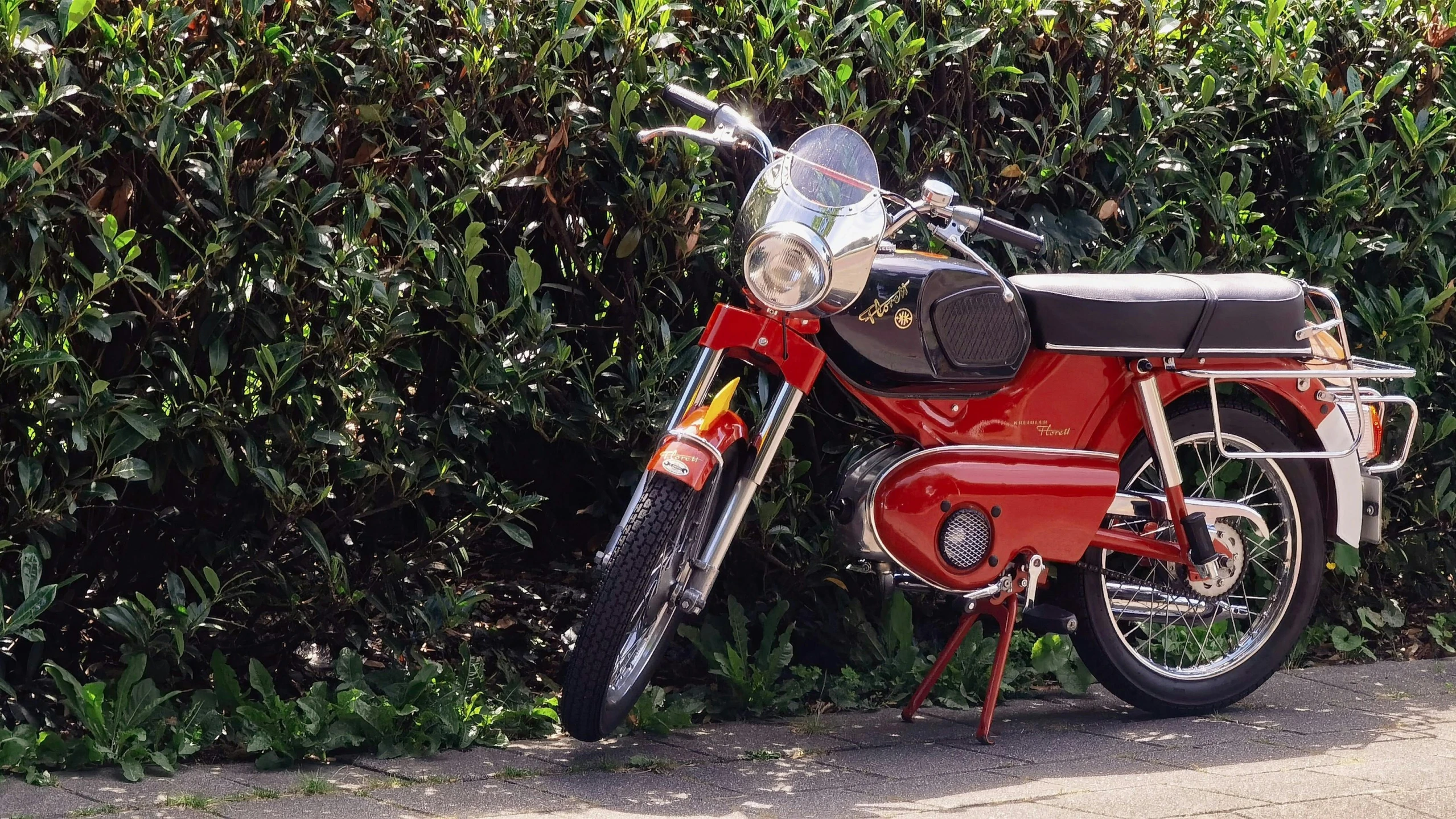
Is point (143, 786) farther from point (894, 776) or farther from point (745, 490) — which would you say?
point (894, 776)

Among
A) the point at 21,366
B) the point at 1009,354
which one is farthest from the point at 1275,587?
the point at 21,366

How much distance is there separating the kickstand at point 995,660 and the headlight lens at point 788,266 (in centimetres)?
105

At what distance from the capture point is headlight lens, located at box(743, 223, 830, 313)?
3740 millimetres

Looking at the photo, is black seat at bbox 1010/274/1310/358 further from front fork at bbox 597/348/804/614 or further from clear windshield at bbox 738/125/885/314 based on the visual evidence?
front fork at bbox 597/348/804/614

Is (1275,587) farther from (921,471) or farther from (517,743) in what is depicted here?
(517,743)

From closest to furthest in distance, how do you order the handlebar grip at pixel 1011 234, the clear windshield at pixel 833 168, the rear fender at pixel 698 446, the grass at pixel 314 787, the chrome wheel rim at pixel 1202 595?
1. the grass at pixel 314 787
2. the rear fender at pixel 698 446
3. the clear windshield at pixel 833 168
4. the handlebar grip at pixel 1011 234
5. the chrome wheel rim at pixel 1202 595

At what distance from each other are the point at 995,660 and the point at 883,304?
1.09 m

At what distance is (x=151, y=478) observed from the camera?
151 inches

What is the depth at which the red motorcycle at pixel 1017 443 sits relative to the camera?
3.81 meters

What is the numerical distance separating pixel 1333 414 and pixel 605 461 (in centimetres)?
215

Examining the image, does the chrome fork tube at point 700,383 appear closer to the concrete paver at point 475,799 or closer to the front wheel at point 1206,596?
the concrete paver at point 475,799

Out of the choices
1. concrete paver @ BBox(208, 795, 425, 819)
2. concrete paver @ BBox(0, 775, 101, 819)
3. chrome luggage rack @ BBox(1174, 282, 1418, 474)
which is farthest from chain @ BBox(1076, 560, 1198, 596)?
concrete paver @ BBox(0, 775, 101, 819)

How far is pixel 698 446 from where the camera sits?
3.77m

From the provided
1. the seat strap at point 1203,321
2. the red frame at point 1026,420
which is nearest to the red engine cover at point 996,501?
the red frame at point 1026,420
